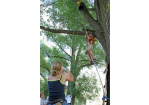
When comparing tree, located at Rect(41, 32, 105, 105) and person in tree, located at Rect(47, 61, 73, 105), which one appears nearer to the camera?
person in tree, located at Rect(47, 61, 73, 105)

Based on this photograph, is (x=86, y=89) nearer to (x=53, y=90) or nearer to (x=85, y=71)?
(x=85, y=71)

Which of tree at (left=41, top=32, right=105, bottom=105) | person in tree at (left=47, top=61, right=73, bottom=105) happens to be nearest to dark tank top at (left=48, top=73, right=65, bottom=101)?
person in tree at (left=47, top=61, right=73, bottom=105)

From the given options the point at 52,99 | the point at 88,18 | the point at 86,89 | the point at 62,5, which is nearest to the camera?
the point at 52,99

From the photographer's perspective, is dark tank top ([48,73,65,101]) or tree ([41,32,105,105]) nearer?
dark tank top ([48,73,65,101])

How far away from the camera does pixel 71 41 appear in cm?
413

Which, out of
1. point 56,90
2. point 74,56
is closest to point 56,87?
point 56,90

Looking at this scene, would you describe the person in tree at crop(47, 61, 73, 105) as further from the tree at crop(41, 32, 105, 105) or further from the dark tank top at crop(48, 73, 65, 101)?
the tree at crop(41, 32, 105, 105)

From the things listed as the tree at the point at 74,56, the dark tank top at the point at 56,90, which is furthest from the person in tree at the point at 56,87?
the tree at the point at 74,56

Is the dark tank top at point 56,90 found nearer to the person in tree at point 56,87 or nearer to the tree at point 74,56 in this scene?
the person in tree at point 56,87

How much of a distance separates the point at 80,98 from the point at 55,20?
2611mm

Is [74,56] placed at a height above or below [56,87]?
above

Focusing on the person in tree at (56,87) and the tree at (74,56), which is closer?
the person in tree at (56,87)

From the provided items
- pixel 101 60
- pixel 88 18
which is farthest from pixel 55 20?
pixel 101 60

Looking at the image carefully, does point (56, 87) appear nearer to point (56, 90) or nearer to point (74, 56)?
point (56, 90)
